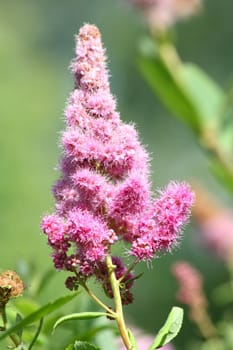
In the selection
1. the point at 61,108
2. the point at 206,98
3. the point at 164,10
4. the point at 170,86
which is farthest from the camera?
the point at 61,108

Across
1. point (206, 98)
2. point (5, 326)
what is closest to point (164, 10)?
point (206, 98)

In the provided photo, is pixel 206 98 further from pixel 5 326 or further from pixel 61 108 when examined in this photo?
pixel 61 108

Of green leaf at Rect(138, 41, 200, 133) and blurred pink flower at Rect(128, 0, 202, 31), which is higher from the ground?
blurred pink flower at Rect(128, 0, 202, 31)

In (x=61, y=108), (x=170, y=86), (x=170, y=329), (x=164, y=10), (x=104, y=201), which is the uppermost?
(x=61, y=108)

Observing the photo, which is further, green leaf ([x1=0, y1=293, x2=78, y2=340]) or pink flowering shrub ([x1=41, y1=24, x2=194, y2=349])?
pink flowering shrub ([x1=41, y1=24, x2=194, y2=349])

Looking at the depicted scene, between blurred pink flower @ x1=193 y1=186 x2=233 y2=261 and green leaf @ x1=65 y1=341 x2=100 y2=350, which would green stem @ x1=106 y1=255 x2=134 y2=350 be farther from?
blurred pink flower @ x1=193 y1=186 x2=233 y2=261

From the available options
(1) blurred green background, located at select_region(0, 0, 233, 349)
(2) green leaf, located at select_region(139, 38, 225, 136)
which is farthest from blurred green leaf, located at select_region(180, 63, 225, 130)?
(1) blurred green background, located at select_region(0, 0, 233, 349)

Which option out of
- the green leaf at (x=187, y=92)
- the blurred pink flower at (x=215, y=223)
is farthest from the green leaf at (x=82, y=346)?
the blurred pink flower at (x=215, y=223)

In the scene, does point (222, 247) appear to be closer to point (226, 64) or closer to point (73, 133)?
point (73, 133)
